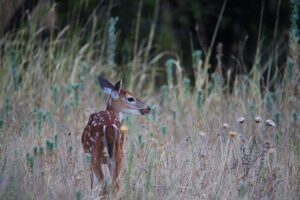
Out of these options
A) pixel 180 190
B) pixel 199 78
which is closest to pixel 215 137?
pixel 180 190

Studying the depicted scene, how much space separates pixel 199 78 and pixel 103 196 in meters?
3.29

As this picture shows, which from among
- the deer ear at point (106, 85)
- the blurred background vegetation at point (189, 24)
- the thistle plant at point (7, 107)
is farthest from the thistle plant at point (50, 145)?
the blurred background vegetation at point (189, 24)

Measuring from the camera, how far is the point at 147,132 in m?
7.14

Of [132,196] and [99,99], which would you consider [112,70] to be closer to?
[99,99]

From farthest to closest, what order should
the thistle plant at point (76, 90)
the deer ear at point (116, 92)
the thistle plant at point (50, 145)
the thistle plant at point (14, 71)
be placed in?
the thistle plant at point (14, 71), the thistle plant at point (76, 90), the deer ear at point (116, 92), the thistle plant at point (50, 145)

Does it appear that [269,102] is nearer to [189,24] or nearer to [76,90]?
[76,90]

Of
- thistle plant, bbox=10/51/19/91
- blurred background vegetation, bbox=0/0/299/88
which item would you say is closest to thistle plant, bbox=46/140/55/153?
thistle plant, bbox=10/51/19/91

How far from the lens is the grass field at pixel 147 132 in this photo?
18.3 feet

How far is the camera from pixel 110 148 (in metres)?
5.50

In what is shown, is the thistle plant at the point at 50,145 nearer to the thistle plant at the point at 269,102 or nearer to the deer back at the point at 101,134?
the deer back at the point at 101,134

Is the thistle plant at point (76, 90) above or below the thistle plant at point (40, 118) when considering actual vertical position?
above

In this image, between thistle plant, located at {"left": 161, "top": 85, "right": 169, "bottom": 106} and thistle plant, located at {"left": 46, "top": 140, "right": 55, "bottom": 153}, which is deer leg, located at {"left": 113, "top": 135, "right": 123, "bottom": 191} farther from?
thistle plant, located at {"left": 161, "top": 85, "right": 169, "bottom": 106}

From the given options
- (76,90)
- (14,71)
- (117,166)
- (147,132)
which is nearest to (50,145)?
(117,166)

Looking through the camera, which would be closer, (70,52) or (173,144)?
(173,144)
